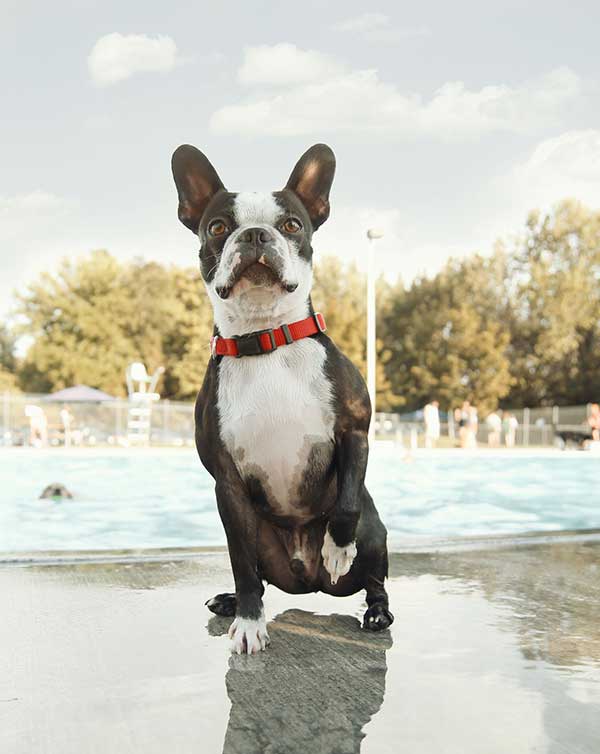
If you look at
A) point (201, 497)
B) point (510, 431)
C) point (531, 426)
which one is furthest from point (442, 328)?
point (201, 497)

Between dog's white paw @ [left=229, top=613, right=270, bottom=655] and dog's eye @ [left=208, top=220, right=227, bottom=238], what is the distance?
4.56 ft

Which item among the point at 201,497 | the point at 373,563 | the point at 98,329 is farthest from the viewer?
the point at 98,329

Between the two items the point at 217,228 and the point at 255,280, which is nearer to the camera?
the point at 255,280

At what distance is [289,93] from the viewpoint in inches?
2635

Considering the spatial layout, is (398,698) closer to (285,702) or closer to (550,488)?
(285,702)

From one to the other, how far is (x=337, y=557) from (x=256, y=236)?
1.16 metres

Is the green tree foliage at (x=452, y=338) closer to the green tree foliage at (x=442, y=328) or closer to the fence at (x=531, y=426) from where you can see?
the green tree foliage at (x=442, y=328)

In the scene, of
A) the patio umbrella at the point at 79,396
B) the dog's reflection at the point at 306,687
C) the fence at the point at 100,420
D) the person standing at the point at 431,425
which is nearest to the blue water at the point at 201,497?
the dog's reflection at the point at 306,687

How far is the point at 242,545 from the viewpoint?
3.16 m

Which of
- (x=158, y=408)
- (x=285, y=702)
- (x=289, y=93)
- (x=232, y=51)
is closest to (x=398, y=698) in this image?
(x=285, y=702)

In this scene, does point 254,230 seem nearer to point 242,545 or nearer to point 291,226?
point 291,226

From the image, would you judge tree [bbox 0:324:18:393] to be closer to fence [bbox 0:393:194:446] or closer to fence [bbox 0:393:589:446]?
fence [bbox 0:393:589:446]

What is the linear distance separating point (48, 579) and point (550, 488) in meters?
13.4

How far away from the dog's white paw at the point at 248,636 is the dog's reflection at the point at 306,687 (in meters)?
0.04
